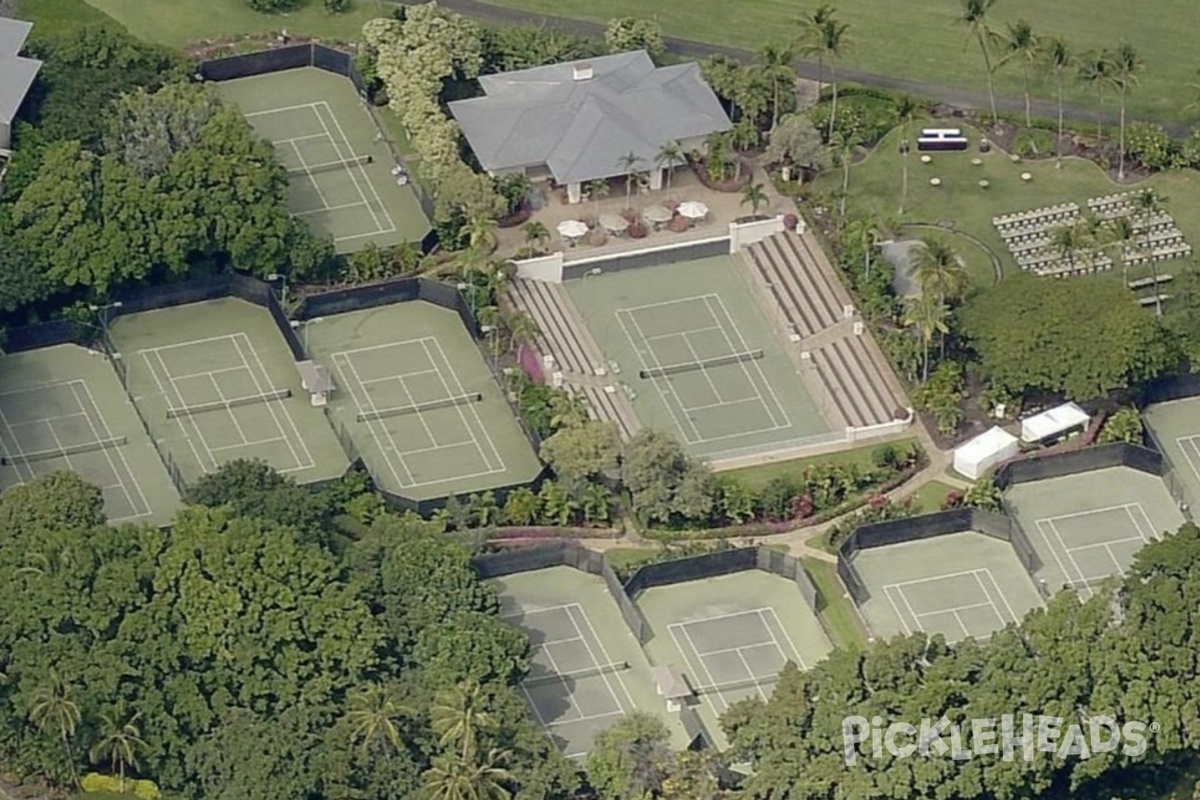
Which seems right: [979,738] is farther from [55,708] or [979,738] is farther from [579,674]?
[55,708]

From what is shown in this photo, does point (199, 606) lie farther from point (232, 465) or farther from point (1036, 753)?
point (1036, 753)

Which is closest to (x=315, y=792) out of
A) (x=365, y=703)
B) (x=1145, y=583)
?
(x=365, y=703)

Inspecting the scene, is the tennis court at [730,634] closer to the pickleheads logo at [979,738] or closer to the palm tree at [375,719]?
the pickleheads logo at [979,738]

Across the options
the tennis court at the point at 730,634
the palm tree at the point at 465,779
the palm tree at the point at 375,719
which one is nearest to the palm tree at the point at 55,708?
the palm tree at the point at 375,719

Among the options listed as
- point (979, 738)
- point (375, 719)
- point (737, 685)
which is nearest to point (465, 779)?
point (375, 719)

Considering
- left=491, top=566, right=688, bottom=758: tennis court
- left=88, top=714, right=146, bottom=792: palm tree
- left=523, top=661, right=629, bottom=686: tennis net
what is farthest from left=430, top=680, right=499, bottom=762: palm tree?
left=88, top=714, right=146, bottom=792: palm tree

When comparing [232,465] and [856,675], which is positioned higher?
[232,465]

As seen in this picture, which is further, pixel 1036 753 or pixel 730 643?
pixel 730 643
